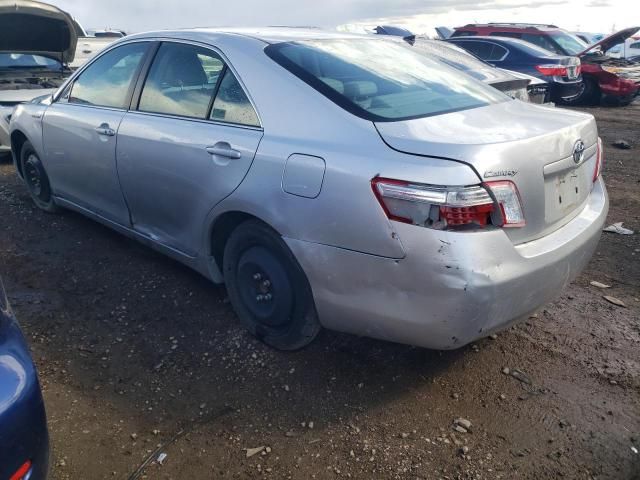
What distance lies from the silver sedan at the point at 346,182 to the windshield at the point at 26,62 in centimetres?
487

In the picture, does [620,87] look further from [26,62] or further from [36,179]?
[36,179]

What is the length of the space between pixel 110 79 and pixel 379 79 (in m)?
2.02

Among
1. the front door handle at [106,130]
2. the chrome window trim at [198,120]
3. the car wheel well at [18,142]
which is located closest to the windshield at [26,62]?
the car wheel well at [18,142]

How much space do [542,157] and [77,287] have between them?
112 inches

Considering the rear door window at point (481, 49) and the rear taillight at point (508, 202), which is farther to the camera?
the rear door window at point (481, 49)

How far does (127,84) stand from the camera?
3.72 m

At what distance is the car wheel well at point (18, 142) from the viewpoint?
16.4 ft

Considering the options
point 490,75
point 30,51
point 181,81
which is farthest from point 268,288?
point 30,51

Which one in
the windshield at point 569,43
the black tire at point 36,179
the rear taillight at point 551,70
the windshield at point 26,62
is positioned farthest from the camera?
the windshield at point 569,43

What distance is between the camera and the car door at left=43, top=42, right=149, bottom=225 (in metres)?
3.73

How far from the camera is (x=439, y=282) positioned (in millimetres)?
2215

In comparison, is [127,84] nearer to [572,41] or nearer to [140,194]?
[140,194]

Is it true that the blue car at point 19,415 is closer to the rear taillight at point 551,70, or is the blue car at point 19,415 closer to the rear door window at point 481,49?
the rear taillight at point 551,70

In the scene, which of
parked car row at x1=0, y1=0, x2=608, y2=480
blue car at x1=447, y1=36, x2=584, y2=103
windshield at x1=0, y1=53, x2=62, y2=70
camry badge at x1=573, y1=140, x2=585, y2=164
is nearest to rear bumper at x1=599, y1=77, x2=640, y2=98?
blue car at x1=447, y1=36, x2=584, y2=103
